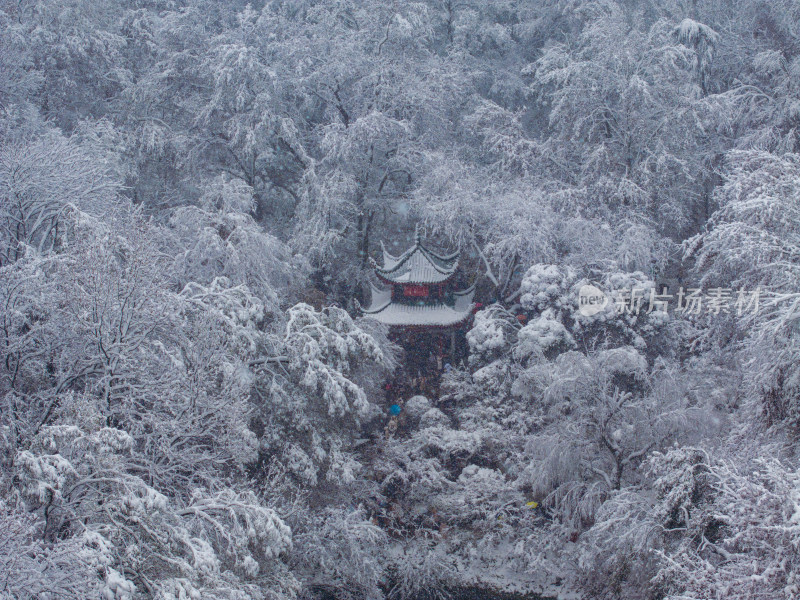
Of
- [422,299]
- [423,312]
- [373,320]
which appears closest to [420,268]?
[422,299]

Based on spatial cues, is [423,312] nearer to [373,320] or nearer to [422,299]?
[422,299]

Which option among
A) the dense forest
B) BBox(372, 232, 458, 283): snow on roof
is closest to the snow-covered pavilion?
BBox(372, 232, 458, 283): snow on roof

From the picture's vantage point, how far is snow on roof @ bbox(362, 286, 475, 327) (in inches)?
623

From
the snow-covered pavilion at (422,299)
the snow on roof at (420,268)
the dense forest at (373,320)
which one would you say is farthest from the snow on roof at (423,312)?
the snow on roof at (420,268)

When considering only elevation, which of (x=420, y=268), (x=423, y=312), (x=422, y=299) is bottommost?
(x=423, y=312)

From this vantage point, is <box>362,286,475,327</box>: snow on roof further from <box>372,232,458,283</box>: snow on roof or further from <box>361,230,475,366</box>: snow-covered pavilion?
<box>372,232,458,283</box>: snow on roof

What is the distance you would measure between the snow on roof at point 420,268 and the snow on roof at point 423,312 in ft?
2.62

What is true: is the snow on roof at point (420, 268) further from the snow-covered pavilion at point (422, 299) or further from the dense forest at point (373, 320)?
the dense forest at point (373, 320)

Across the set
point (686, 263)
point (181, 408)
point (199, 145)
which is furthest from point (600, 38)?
point (181, 408)

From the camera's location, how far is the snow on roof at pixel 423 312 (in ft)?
52.0

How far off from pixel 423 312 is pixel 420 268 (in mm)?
1079

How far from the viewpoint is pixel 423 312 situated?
16.2 meters

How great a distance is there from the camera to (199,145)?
690 inches

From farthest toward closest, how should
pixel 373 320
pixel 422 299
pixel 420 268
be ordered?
pixel 422 299 → pixel 420 268 → pixel 373 320
